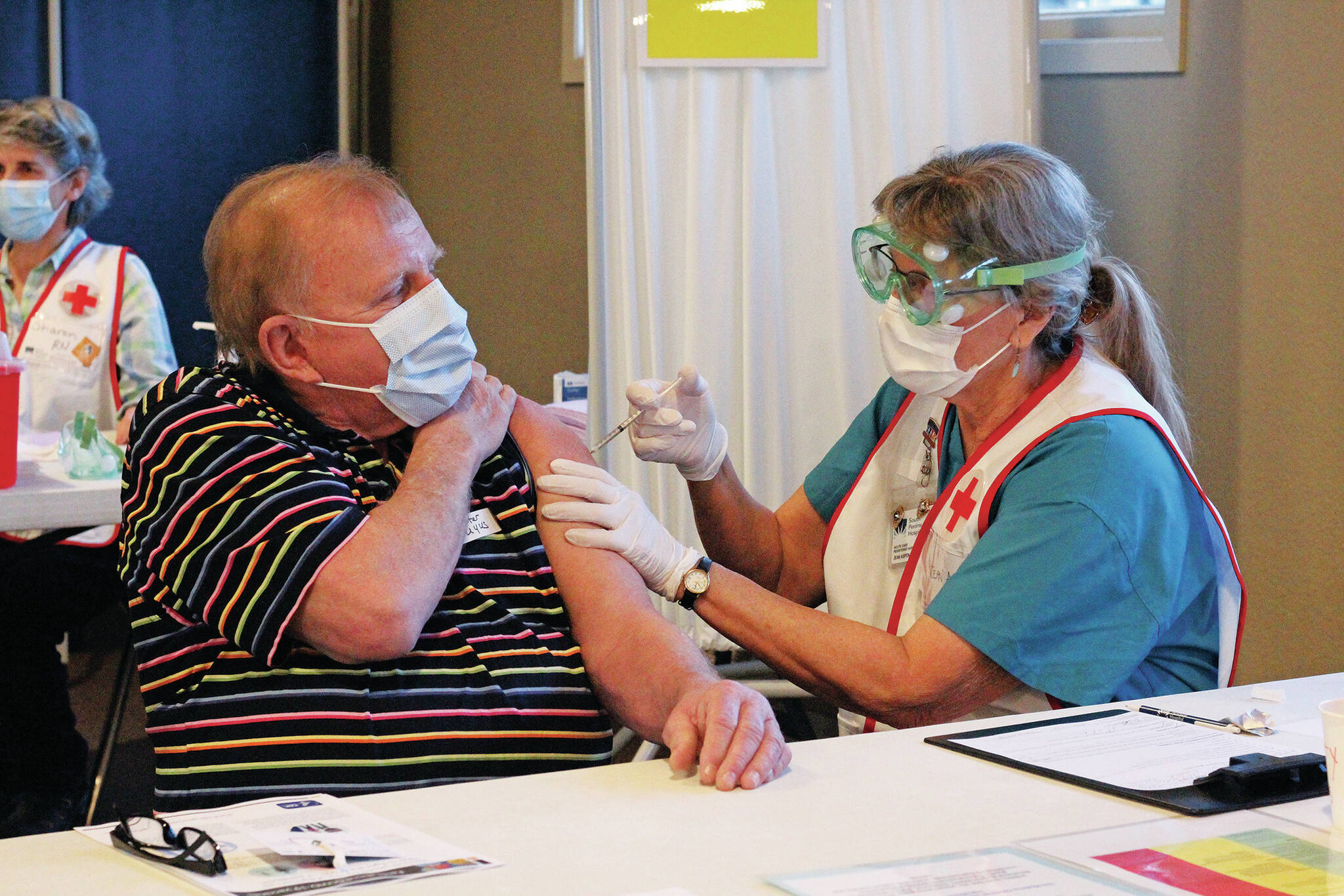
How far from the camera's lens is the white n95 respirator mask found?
70.5 inches

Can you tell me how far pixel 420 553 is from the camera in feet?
4.54

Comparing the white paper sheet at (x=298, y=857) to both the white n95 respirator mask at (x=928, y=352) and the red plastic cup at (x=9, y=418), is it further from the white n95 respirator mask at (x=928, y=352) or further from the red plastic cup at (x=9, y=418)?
the red plastic cup at (x=9, y=418)

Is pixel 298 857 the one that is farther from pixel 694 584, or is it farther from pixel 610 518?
pixel 694 584

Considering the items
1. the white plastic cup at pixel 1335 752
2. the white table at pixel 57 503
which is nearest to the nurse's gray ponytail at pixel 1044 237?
the white plastic cup at pixel 1335 752

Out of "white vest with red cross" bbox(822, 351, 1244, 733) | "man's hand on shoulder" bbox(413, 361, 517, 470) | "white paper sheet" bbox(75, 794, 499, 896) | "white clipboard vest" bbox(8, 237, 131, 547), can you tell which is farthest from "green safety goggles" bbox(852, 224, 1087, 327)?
"white clipboard vest" bbox(8, 237, 131, 547)

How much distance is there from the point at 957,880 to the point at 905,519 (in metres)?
1.09

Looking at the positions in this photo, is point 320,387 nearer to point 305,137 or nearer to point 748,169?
point 748,169

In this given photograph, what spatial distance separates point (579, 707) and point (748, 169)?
4.47 feet

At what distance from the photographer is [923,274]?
1.80 m

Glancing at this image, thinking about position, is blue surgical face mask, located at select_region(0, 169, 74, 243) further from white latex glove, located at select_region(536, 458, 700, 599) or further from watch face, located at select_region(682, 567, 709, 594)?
watch face, located at select_region(682, 567, 709, 594)

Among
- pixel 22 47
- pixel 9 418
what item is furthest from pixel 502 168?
pixel 9 418

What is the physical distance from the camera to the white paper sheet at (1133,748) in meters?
1.12

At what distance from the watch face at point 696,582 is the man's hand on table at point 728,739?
0.51 metres

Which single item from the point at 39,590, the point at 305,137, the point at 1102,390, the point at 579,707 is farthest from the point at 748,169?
the point at 305,137
